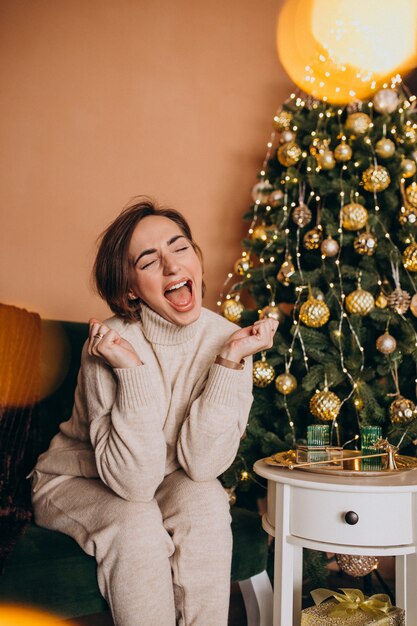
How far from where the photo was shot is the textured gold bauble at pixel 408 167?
74.8 inches

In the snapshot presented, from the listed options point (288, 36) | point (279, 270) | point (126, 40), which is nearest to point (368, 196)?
point (279, 270)

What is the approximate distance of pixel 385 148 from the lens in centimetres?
192

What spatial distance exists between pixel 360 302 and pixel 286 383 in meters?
0.33

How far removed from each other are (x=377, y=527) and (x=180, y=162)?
163cm

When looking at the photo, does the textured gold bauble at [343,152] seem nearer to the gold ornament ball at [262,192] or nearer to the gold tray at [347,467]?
the gold ornament ball at [262,192]

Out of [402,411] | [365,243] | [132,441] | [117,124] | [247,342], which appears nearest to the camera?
[132,441]

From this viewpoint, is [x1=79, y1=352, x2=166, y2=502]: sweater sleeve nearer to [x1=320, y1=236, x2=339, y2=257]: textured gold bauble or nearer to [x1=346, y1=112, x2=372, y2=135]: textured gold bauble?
[x1=320, y1=236, x2=339, y2=257]: textured gold bauble

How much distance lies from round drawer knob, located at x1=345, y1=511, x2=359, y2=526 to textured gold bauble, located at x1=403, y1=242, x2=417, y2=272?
0.84 m

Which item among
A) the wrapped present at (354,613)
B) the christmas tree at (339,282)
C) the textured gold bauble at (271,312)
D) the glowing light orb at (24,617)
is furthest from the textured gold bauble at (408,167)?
the glowing light orb at (24,617)

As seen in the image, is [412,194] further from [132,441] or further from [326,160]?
[132,441]

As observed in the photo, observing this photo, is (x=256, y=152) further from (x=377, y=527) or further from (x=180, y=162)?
(x=377, y=527)

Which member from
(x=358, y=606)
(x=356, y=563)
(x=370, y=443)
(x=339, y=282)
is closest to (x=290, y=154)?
(x=339, y=282)

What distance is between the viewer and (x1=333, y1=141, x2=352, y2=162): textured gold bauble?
1.94 m

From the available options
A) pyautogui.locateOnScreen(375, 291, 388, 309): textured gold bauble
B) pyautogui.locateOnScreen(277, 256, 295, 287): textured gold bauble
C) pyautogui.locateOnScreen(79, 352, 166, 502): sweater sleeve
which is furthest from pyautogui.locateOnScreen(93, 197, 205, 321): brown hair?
pyautogui.locateOnScreen(375, 291, 388, 309): textured gold bauble
